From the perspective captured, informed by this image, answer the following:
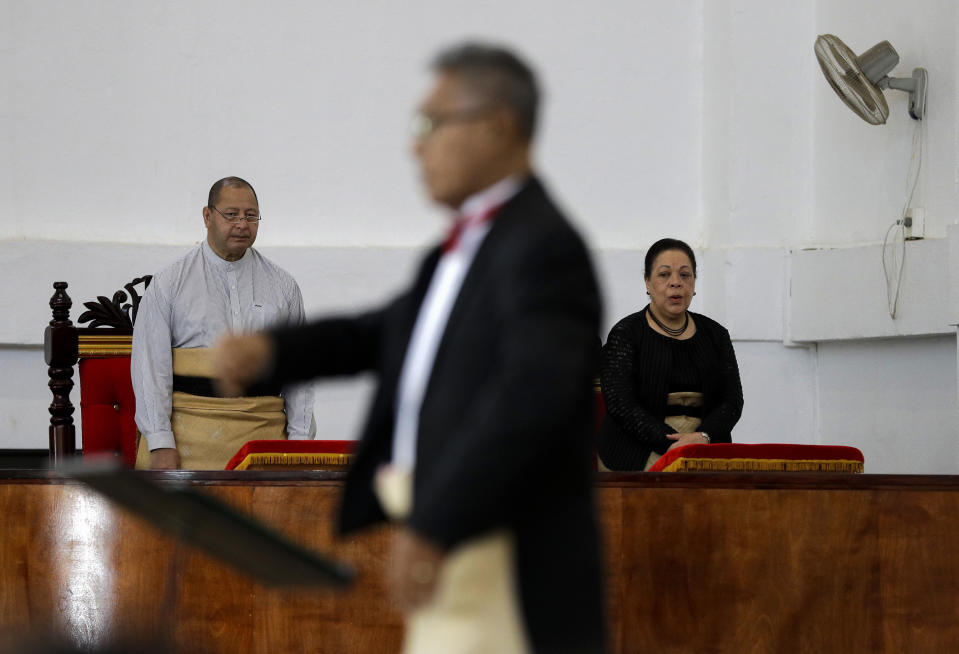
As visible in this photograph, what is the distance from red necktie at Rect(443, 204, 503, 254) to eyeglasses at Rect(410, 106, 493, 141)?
0.14 metres

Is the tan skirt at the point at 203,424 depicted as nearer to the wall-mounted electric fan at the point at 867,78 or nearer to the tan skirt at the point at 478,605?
the wall-mounted electric fan at the point at 867,78

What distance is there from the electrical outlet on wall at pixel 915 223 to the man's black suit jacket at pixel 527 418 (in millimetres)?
5297

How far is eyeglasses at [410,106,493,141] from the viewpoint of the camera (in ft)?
6.95

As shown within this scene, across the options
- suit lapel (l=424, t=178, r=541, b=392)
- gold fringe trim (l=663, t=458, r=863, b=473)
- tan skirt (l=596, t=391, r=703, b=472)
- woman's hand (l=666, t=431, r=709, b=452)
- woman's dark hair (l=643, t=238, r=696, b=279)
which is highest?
woman's dark hair (l=643, t=238, r=696, b=279)

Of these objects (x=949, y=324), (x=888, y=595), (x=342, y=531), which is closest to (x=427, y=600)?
(x=342, y=531)

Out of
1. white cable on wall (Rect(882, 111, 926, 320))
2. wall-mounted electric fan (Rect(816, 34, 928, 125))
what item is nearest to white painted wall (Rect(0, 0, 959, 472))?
white cable on wall (Rect(882, 111, 926, 320))

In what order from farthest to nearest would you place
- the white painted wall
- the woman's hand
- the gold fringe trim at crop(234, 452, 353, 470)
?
1. the white painted wall
2. the woman's hand
3. the gold fringe trim at crop(234, 452, 353, 470)

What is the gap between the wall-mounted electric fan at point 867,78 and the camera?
22.3 feet

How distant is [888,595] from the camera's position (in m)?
4.38

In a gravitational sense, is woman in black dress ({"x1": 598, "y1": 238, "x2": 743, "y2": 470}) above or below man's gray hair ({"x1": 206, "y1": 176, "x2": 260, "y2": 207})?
below

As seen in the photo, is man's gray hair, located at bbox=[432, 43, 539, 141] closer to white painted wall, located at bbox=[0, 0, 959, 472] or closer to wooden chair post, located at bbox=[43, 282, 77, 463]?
wooden chair post, located at bbox=[43, 282, 77, 463]

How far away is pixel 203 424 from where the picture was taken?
→ 5.54 m

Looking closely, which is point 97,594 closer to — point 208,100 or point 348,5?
point 208,100

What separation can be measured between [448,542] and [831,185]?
6040 mm
